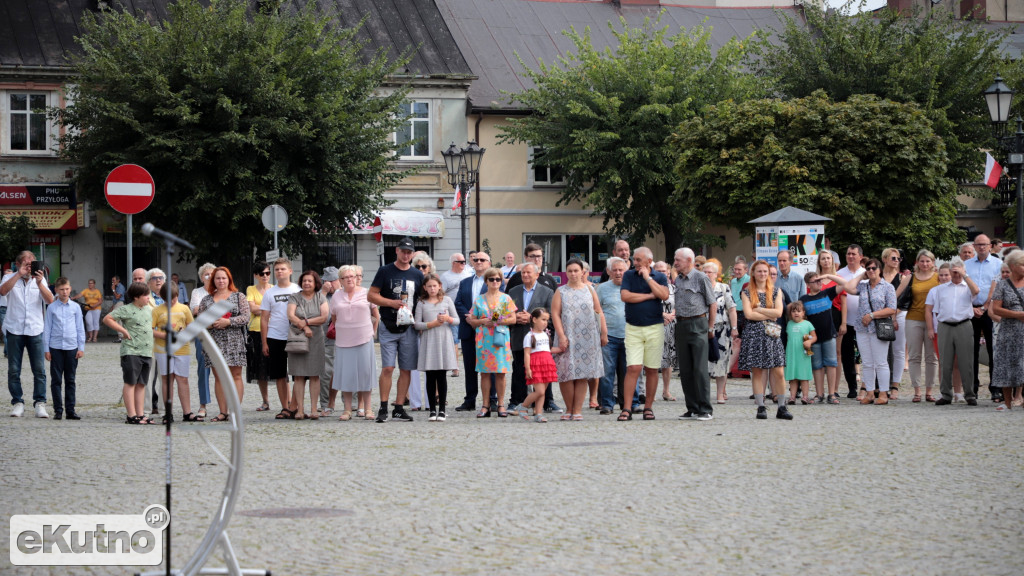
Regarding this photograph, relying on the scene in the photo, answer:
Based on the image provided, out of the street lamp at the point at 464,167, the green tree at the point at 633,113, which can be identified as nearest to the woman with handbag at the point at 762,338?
the street lamp at the point at 464,167

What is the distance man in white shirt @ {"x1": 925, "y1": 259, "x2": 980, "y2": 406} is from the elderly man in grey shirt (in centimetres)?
369

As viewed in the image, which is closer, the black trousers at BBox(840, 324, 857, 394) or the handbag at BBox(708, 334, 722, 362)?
the handbag at BBox(708, 334, 722, 362)

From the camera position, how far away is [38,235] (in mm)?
37531

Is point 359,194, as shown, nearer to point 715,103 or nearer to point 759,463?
point 715,103

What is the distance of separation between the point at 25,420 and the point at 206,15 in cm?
1977

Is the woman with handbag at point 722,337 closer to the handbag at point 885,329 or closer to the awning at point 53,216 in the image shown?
the handbag at point 885,329

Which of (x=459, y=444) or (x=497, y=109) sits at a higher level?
(x=497, y=109)

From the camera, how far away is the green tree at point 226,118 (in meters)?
31.3

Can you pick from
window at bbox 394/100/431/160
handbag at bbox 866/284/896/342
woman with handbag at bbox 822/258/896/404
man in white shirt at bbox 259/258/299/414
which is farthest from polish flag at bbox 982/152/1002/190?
window at bbox 394/100/431/160

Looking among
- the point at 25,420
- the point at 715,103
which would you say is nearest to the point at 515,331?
the point at 25,420

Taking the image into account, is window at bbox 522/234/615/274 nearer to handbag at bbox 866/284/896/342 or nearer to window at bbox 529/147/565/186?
window at bbox 529/147/565/186

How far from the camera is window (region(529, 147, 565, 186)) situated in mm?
42031

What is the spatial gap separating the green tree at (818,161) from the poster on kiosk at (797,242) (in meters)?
12.0

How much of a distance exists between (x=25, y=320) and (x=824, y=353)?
9657 millimetres
